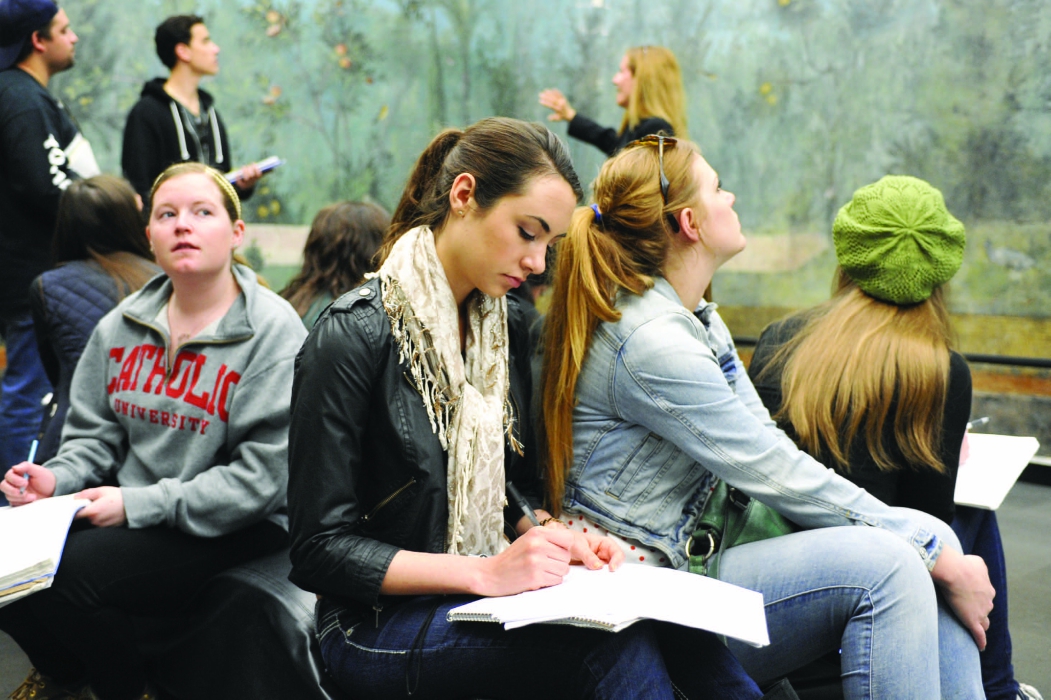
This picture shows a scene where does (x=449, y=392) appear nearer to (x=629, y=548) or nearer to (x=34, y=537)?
(x=629, y=548)

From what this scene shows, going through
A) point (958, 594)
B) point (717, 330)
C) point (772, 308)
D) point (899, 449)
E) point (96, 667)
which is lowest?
point (772, 308)

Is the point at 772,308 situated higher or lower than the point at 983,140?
lower

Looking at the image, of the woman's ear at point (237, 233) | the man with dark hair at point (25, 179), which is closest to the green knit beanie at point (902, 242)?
the woman's ear at point (237, 233)

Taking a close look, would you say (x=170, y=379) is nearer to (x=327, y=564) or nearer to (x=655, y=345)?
(x=327, y=564)

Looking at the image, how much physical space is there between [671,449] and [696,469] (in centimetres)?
8

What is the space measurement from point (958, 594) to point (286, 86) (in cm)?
613

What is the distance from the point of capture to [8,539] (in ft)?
5.82

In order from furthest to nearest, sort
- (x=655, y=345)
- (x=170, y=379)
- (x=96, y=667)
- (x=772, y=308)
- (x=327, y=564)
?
(x=772, y=308)
(x=170, y=379)
(x=96, y=667)
(x=655, y=345)
(x=327, y=564)

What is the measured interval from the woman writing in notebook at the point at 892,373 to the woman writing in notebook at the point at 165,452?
113 cm

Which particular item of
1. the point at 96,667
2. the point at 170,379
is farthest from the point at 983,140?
the point at 96,667

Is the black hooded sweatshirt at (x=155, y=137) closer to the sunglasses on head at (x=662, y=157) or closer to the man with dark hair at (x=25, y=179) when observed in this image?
the man with dark hair at (x=25, y=179)

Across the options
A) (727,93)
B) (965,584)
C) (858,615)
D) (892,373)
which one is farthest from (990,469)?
(727,93)

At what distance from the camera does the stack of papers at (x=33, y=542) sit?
162 centimetres

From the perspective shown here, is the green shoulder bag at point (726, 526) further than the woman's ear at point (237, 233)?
No
